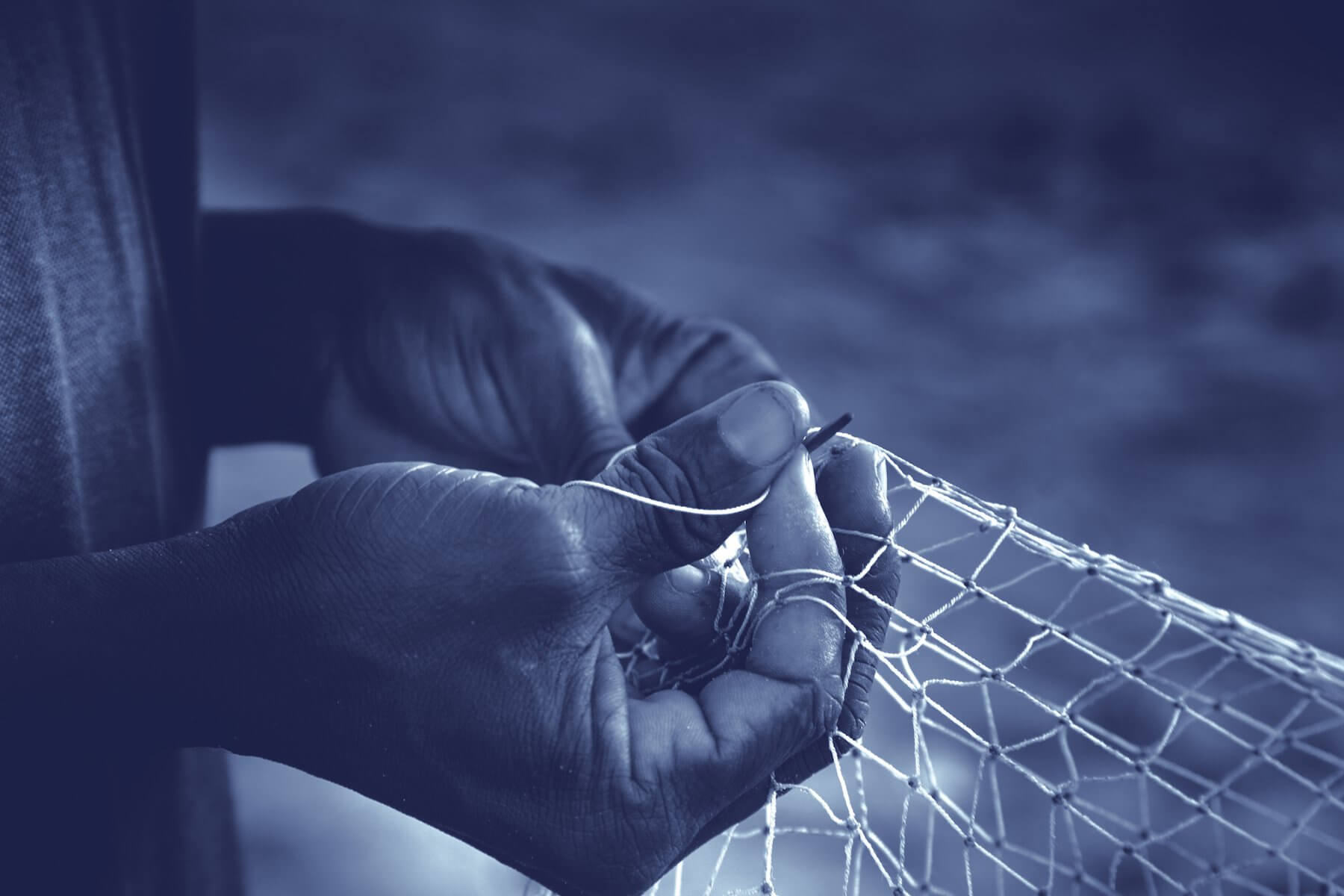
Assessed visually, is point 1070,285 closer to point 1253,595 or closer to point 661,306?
point 1253,595

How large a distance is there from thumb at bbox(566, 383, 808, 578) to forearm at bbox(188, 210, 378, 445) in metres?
0.39

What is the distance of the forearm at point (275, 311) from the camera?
0.76 metres

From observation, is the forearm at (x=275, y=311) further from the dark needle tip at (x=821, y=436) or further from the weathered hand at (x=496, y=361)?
the dark needle tip at (x=821, y=436)

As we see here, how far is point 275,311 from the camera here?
76 centimetres

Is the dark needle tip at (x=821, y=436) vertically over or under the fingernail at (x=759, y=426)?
under

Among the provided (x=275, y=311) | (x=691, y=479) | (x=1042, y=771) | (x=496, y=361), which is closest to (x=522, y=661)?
(x=691, y=479)

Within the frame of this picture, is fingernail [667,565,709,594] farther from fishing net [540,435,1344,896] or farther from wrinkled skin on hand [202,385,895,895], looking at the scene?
fishing net [540,435,1344,896]

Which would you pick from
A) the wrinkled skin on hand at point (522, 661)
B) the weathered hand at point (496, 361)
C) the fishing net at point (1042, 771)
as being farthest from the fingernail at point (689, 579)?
the fishing net at point (1042, 771)

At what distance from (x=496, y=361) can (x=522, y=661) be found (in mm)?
333

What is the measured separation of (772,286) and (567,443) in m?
0.62

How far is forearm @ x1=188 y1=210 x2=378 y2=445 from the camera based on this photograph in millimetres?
756

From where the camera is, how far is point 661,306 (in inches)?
30.8

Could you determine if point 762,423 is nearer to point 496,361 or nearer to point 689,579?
point 689,579

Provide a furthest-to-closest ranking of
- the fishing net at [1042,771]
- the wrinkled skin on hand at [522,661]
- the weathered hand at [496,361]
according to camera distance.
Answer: the fishing net at [1042,771], the weathered hand at [496,361], the wrinkled skin on hand at [522,661]
